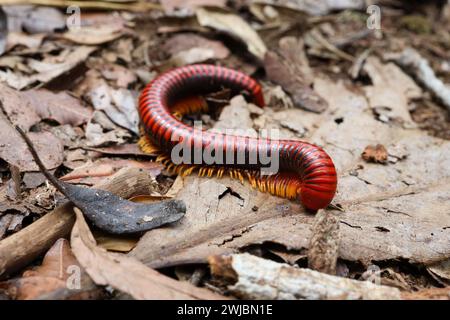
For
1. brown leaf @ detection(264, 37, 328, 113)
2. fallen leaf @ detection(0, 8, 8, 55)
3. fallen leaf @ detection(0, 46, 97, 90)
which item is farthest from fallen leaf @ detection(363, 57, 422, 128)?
fallen leaf @ detection(0, 8, 8, 55)

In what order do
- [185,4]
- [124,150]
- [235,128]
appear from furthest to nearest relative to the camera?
[185,4], [235,128], [124,150]

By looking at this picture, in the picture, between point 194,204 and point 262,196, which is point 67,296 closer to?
point 194,204

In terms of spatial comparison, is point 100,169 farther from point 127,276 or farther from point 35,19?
point 35,19

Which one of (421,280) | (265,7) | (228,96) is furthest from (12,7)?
(421,280)

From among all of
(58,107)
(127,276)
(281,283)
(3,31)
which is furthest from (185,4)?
(281,283)

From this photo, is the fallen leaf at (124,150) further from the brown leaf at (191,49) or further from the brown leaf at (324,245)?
the brown leaf at (324,245)

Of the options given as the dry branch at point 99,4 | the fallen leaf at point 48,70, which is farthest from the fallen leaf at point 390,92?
the fallen leaf at point 48,70
